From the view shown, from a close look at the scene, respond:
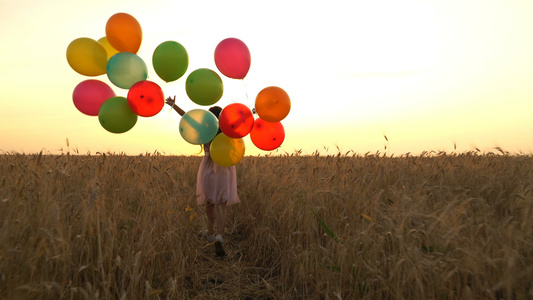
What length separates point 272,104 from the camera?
3.62 m

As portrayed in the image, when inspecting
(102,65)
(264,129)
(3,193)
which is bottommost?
(3,193)

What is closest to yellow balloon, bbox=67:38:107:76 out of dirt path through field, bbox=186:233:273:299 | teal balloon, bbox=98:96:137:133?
teal balloon, bbox=98:96:137:133

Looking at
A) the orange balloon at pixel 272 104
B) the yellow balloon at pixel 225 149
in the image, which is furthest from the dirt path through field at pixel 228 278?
the orange balloon at pixel 272 104

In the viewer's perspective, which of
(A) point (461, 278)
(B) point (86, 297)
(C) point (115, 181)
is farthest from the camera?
(C) point (115, 181)

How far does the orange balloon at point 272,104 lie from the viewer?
3625mm

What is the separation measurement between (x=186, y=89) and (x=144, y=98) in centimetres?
48

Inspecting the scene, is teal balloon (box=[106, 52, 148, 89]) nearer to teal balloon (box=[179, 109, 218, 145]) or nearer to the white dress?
teal balloon (box=[179, 109, 218, 145])

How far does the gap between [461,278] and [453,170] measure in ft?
12.9

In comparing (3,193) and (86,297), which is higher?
(3,193)

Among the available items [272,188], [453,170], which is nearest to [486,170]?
[453,170]

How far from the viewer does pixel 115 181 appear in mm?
4629

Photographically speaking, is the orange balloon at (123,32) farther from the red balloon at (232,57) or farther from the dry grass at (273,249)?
the dry grass at (273,249)

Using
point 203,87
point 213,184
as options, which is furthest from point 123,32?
point 213,184

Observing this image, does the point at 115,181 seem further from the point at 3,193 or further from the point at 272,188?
the point at 272,188
